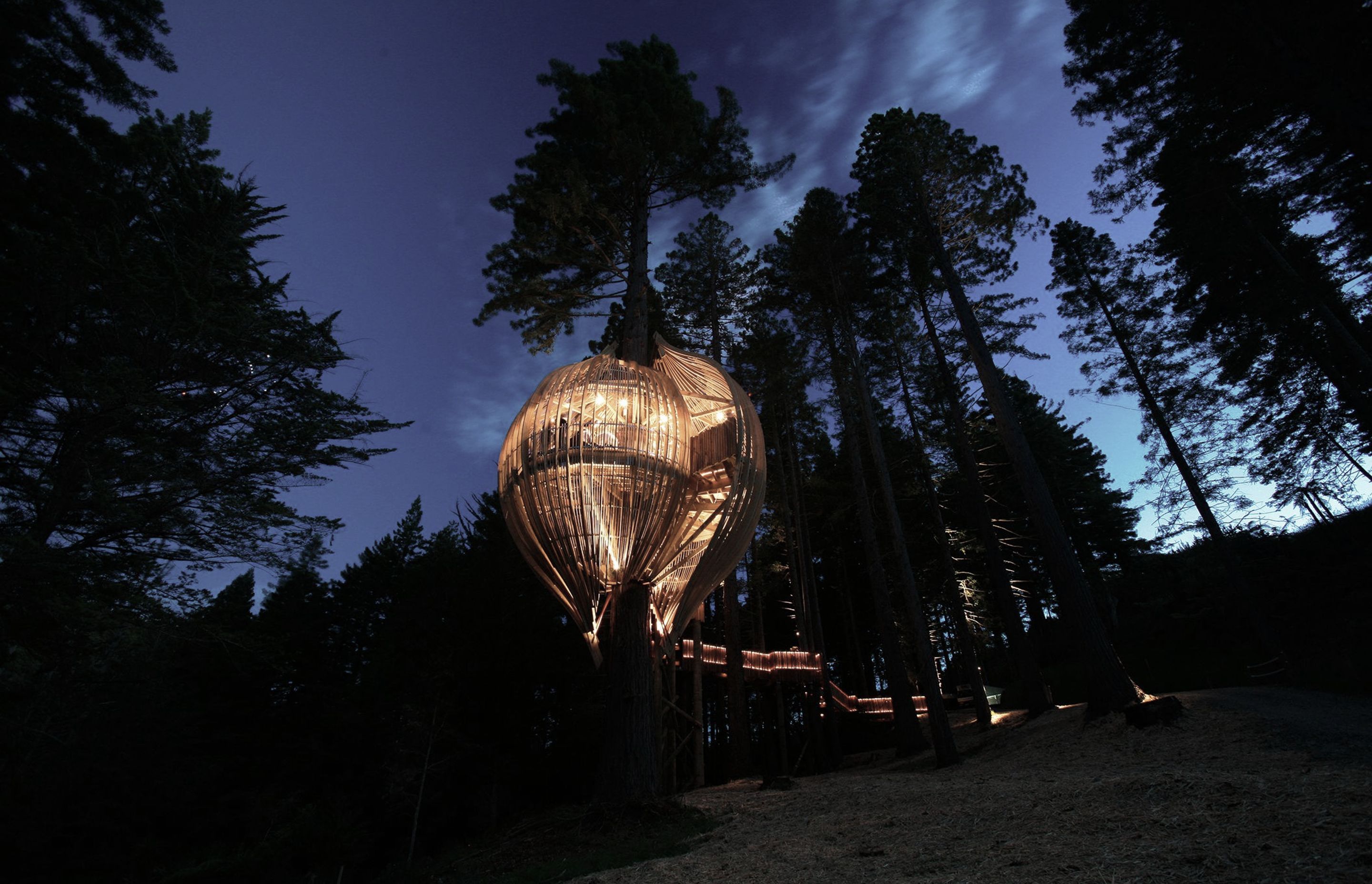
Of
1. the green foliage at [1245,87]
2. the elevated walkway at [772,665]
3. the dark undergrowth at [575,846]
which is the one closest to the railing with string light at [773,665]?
the elevated walkway at [772,665]

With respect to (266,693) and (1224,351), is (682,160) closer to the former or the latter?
(1224,351)

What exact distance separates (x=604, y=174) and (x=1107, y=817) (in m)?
8.83

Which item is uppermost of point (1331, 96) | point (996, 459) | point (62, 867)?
point (996, 459)

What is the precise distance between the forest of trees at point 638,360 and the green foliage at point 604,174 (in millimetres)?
67

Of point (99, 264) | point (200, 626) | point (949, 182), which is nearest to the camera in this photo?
Result: point (99, 264)

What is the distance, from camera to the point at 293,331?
887 cm

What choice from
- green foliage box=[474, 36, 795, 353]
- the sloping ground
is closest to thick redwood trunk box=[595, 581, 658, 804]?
the sloping ground

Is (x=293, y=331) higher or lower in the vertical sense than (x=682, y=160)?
lower

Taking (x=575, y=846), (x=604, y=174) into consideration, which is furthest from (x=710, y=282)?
(x=575, y=846)

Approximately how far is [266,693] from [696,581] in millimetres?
25465

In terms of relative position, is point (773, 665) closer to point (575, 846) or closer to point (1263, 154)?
point (575, 846)

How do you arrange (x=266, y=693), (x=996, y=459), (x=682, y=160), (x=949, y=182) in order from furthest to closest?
1. (x=996, y=459)
2. (x=266, y=693)
3. (x=949, y=182)
4. (x=682, y=160)

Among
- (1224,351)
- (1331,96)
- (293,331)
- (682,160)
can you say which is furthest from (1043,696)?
(293,331)

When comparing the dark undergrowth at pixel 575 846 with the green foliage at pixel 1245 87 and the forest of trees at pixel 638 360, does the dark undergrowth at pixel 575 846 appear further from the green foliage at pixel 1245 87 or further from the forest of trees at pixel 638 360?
the green foliage at pixel 1245 87
